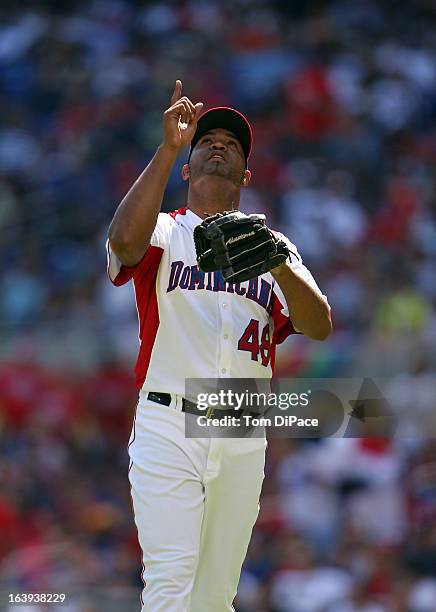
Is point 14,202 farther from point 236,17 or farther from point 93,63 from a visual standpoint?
point 236,17

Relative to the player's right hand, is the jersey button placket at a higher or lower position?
lower

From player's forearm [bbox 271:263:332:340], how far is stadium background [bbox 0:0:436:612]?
1.87 meters

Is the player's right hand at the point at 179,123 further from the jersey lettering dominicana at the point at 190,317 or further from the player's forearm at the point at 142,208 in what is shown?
the jersey lettering dominicana at the point at 190,317

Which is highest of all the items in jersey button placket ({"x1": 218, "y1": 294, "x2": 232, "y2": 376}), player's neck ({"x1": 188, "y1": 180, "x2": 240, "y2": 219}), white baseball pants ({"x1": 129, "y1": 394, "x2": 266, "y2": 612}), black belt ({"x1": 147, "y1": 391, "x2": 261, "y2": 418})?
player's neck ({"x1": 188, "y1": 180, "x2": 240, "y2": 219})

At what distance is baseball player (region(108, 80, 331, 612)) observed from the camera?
3.35 meters

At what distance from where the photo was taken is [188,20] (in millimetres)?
10867

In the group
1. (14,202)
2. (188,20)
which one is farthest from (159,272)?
(188,20)

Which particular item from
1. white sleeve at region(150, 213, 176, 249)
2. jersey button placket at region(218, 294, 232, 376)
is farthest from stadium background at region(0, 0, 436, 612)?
white sleeve at region(150, 213, 176, 249)

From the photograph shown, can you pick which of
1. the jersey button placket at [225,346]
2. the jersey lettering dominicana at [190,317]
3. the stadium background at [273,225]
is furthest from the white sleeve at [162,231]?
the stadium background at [273,225]

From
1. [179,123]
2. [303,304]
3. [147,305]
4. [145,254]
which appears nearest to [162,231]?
[145,254]

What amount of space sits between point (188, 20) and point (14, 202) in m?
2.68

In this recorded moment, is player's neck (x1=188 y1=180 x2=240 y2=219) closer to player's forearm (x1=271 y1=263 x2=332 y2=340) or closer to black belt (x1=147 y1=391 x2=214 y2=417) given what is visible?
player's forearm (x1=271 y1=263 x2=332 y2=340)

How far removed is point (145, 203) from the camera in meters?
3.34

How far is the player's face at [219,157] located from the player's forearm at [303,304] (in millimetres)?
433
